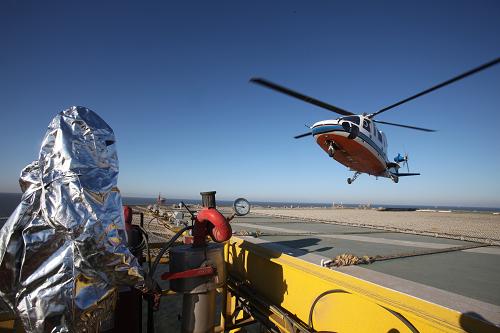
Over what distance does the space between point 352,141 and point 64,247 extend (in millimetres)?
17454

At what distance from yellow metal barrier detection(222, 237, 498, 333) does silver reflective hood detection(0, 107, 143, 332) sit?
277 centimetres

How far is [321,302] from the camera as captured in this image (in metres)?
4.06

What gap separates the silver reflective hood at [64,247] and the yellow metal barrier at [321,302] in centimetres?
277

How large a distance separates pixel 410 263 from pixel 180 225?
8.17 m

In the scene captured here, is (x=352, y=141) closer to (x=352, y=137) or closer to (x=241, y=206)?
(x=352, y=137)

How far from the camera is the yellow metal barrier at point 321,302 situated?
2879 millimetres

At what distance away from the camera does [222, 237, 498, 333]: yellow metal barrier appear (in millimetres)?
2879

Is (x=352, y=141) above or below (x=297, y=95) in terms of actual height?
below

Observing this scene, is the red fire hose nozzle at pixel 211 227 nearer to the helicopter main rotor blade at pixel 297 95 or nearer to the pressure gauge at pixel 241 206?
the pressure gauge at pixel 241 206

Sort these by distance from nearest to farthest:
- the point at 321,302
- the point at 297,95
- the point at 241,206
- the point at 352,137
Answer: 1. the point at 321,302
2. the point at 241,206
3. the point at 297,95
4. the point at 352,137

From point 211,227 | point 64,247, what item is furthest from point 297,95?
point 64,247

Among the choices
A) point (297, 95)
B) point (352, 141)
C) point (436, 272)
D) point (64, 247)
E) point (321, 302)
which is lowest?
point (321, 302)

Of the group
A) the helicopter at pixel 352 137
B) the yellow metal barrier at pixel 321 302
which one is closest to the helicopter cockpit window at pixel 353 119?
the helicopter at pixel 352 137

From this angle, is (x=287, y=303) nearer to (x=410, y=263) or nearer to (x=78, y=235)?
(x=410, y=263)
